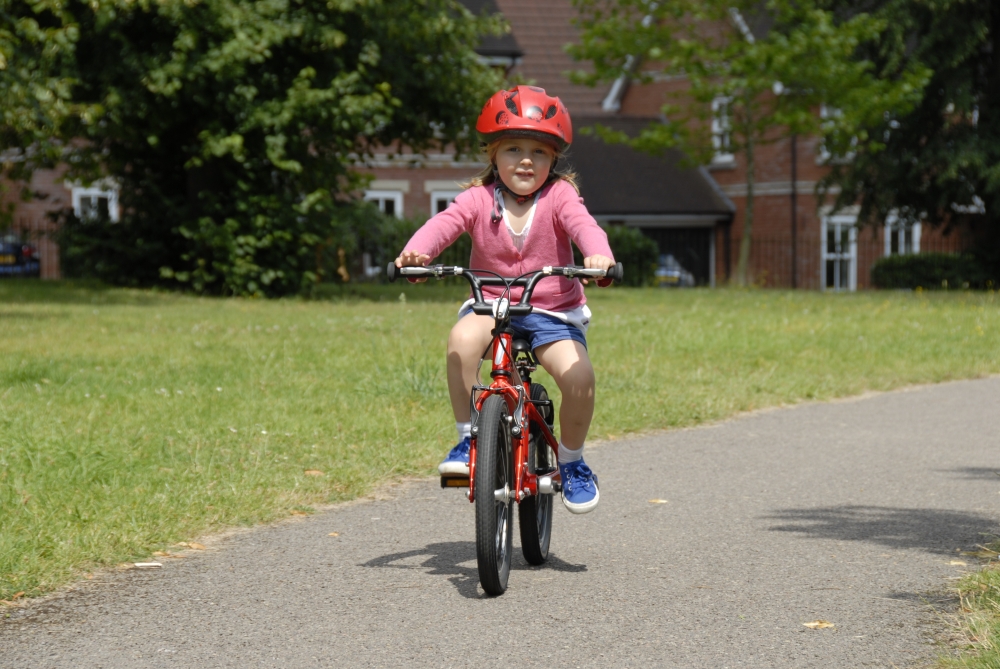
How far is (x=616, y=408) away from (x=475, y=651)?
17.5 ft

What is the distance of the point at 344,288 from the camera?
1015 inches

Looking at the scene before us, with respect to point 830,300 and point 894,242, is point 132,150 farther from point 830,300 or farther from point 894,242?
point 894,242

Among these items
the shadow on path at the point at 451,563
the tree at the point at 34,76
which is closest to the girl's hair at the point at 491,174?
the shadow on path at the point at 451,563

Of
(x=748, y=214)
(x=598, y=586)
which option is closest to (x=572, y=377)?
(x=598, y=586)

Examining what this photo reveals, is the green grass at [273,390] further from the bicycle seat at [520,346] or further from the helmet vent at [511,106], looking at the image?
the helmet vent at [511,106]

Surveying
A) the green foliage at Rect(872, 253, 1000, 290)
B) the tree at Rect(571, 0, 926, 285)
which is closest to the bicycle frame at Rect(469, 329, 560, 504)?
the tree at Rect(571, 0, 926, 285)

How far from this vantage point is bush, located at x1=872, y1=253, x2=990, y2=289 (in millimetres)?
32656

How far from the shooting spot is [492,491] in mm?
4449

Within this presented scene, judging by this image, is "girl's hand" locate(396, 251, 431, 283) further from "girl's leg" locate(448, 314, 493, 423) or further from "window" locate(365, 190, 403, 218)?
"window" locate(365, 190, 403, 218)

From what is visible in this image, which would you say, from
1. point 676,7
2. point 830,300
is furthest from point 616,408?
point 676,7

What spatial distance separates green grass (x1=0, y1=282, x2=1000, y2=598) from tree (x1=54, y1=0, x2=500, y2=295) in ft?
9.79

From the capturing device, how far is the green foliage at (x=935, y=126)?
29047 mm

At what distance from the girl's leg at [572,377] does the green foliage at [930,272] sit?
95.5ft

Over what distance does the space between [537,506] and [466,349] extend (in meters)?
0.69
